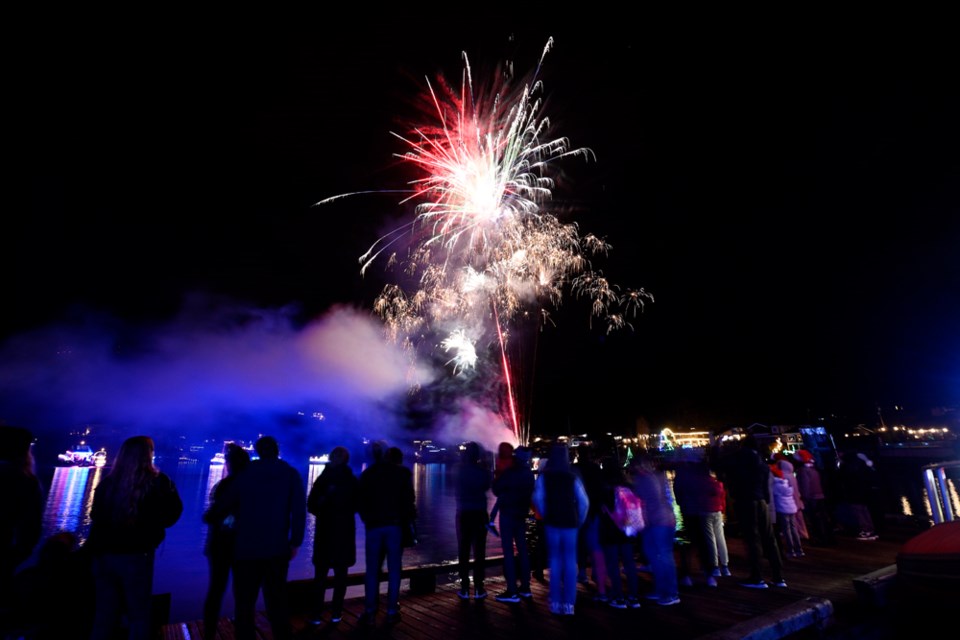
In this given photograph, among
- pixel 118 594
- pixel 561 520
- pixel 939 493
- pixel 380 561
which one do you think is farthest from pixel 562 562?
pixel 939 493

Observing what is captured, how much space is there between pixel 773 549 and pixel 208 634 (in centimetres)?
810

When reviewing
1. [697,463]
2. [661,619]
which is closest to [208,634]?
[661,619]

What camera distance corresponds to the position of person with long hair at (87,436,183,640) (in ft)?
13.5

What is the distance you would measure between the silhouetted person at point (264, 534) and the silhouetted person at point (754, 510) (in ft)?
21.7

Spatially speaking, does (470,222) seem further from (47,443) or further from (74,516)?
(47,443)

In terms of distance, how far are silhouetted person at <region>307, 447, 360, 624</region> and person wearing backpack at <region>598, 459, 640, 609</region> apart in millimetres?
3573

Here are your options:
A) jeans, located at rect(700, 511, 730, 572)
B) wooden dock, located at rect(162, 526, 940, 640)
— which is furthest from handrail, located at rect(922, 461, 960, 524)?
jeans, located at rect(700, 511, 730, 572)

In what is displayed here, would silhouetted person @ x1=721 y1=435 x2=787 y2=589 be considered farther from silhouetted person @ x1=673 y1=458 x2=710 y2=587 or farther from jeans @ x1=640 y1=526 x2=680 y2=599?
jeans @ x1=640 y1=526 x2=680 y2=599

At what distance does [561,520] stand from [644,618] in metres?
1.75

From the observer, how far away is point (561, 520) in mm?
6094

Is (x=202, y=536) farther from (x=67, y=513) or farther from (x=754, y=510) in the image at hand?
(x=754, y=510)

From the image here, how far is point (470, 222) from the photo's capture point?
23.7m

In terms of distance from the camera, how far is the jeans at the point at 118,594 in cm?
411

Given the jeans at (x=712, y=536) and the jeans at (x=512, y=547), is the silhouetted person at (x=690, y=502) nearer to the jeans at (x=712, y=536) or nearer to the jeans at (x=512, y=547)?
the jeans at (x=712, y=536)
